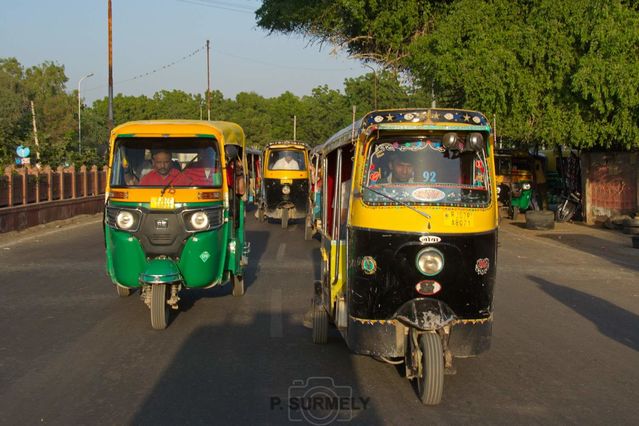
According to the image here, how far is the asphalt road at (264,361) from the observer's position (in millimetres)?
5289

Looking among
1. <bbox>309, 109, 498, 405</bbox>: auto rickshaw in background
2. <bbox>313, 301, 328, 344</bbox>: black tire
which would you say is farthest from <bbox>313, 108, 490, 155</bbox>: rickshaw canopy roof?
<bbox>313, 301, 328, 344</bbox>: black tire

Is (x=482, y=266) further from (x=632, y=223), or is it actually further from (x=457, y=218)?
(x=632, y=223)

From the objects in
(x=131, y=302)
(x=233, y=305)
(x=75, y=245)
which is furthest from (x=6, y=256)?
(x=233, y=305)

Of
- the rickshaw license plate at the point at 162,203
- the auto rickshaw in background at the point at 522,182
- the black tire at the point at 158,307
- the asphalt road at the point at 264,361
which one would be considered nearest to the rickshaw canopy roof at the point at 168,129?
the rickshaw license plate at the point at 162,203

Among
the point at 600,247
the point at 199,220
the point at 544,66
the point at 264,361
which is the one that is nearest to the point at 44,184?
the point at 544,66

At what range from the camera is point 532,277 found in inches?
481

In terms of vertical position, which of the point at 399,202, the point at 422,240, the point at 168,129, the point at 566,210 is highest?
the point at 168,129

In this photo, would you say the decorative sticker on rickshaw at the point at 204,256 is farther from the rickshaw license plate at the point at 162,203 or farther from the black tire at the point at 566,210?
the black tire at the point at 566,210

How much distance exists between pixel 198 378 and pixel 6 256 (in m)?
9.82

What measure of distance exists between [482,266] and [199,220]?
12.7 ft

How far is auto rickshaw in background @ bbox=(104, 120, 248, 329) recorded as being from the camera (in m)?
8.17

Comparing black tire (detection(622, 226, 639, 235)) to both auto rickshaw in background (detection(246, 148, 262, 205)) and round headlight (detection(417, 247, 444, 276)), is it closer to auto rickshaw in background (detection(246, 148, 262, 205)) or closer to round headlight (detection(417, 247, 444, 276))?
auto rickshaw in background (detection(246, 148, 262, 205))

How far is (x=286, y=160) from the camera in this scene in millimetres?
21734

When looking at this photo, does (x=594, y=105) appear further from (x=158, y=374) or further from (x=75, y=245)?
(x=158, y=374)
